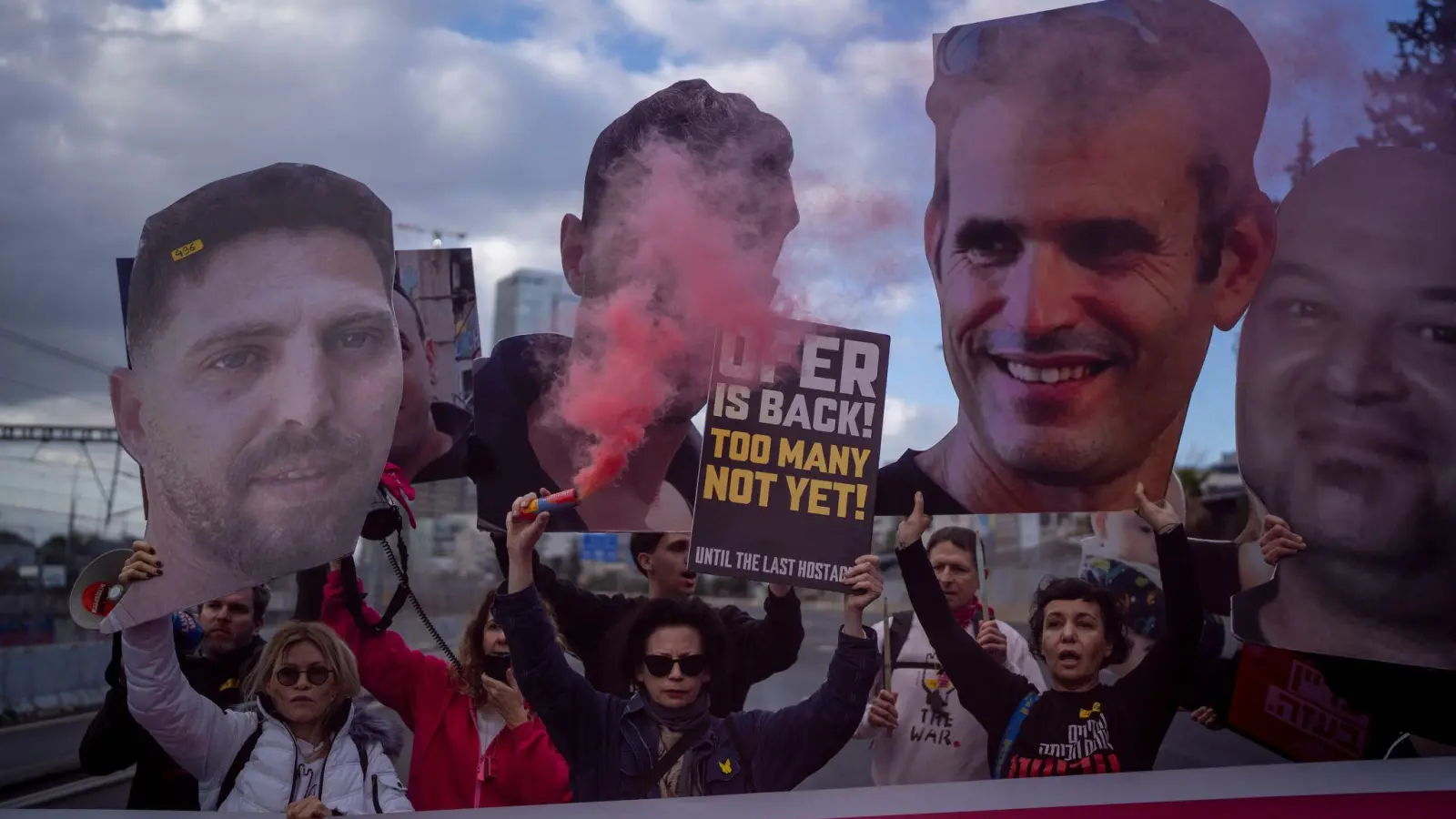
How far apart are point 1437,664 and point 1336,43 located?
2305mm

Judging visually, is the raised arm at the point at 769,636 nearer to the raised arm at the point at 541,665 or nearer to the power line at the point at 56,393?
the raised arm at the point at 541,665

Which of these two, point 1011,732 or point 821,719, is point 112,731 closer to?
point 821,719

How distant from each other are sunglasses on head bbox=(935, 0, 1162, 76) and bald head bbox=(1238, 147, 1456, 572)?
0.91 m

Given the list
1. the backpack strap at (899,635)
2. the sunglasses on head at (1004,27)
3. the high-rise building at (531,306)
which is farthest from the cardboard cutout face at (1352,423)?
the high-rise building at (531,306)

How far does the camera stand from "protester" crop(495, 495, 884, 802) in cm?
355

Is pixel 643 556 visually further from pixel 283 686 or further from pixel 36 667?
pixel 36 667

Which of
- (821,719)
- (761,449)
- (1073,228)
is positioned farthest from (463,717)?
(1073,228)

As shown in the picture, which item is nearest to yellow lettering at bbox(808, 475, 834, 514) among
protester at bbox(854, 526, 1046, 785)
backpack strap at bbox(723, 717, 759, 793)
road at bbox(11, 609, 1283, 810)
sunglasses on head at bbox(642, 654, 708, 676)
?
road at bbox(11, 609, 1283, 810)

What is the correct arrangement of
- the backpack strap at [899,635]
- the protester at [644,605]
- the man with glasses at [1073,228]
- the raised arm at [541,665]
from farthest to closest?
the man with glasses at [1073,228] < the backpack strap at [899,635] < the protester at [644,605] < the raised arm at [541,665]

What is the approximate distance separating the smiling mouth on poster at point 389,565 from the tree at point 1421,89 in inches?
146

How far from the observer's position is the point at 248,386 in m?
3.58

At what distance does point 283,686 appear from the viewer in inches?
139

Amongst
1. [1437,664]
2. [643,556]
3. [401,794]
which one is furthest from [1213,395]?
[401,794]

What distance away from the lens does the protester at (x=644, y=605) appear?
3734 mm
